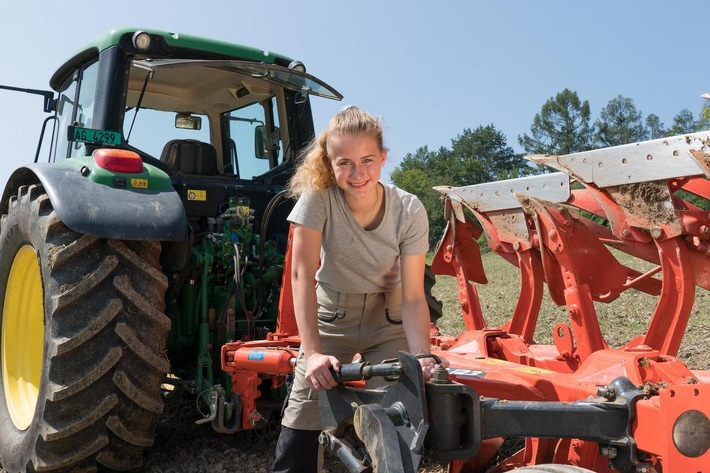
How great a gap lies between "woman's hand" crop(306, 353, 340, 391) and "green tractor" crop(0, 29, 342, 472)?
1312 millimetres

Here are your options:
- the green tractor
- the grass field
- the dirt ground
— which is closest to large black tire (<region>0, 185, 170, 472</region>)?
the green tractor

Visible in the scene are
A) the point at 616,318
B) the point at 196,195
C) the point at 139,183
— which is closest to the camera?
the point at 139,183

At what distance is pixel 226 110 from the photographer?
16.7ft

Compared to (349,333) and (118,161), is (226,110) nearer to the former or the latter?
(118,161)

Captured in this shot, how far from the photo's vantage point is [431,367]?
7.65 ft

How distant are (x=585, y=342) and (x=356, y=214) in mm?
1329

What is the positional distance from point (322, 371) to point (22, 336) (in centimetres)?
264

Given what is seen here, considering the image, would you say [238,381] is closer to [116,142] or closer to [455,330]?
[116,142]

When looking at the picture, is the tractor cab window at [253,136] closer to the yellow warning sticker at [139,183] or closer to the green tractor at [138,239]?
the green tractor at [138,239]

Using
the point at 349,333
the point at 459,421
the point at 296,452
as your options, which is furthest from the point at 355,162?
the point at 296,452

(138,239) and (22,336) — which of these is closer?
(138,239)

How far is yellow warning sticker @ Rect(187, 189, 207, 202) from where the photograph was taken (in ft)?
14.4

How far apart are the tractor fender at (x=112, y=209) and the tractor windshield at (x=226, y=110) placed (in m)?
0.88

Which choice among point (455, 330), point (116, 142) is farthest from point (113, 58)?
point (455, 330)
